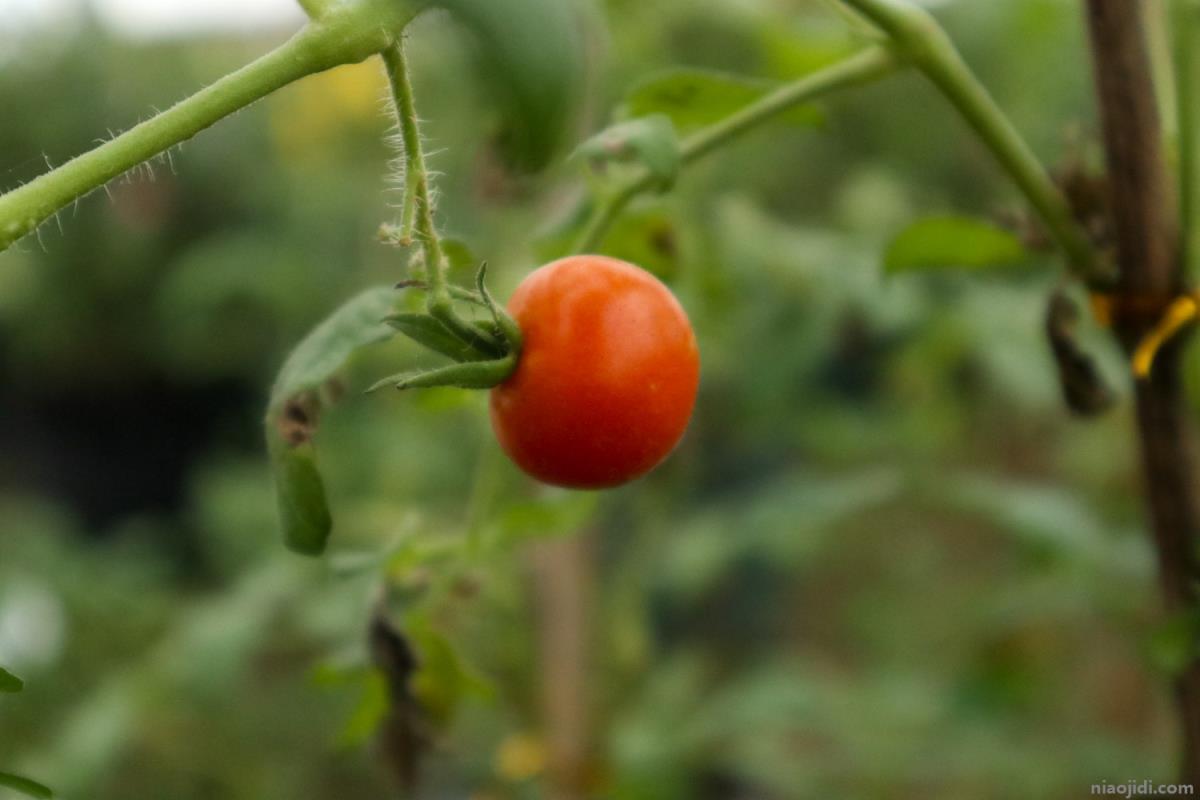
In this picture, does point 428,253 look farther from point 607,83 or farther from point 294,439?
point 607,83

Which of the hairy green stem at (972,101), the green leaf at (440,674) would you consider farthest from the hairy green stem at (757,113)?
the green leaf at (440,674)

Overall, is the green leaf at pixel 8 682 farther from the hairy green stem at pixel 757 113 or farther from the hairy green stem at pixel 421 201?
the hairy green stem at pixel 757 113

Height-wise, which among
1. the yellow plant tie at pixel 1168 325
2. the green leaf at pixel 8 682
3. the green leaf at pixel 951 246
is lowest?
the yellow plant tie at pixel 1168 325

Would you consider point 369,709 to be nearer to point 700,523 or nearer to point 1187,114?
point 1187,114

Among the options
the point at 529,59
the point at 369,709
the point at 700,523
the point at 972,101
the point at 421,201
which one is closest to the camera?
the point at 529,59

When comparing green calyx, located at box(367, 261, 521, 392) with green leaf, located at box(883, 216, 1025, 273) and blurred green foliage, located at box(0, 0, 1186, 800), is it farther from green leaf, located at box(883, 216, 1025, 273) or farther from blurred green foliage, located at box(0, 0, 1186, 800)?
green leaf, located at box(883, 216, 1025, 273)

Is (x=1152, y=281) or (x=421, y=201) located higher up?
(x=421, y=201)

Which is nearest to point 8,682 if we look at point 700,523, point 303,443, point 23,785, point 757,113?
point 23,785
